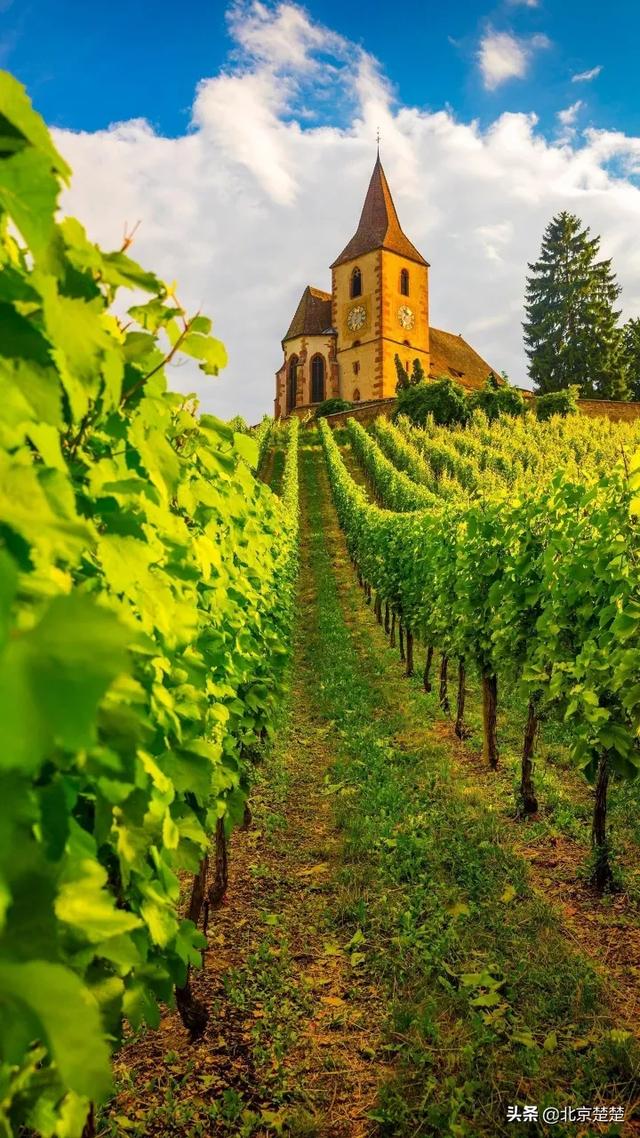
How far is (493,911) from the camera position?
4.73 meters

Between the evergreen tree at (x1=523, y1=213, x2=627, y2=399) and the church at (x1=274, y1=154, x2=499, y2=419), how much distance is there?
813 cm

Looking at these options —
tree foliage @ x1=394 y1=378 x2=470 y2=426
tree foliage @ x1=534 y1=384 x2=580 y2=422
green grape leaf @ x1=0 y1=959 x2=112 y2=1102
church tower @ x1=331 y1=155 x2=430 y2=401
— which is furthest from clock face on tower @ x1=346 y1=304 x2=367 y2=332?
green grape leaf @ x1=0 y1=959 x2=112 y2=1102

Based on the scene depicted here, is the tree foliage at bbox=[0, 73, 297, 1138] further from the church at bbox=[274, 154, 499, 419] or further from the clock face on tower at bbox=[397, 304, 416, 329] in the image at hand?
the clock face on tower at bbox=[397, 304, 416, 329]

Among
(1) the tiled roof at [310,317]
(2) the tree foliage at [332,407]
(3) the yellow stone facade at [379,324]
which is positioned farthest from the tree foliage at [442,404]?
(1) the tiled roof at [310,317]

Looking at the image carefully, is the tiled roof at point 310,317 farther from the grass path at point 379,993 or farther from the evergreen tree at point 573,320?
the grass path at point 379,993

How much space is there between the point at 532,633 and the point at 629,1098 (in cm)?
372

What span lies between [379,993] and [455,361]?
64887 mm

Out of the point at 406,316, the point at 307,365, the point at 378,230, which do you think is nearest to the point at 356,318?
the point at 406,316

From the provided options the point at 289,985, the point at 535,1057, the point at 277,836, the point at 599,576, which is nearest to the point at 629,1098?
the point at 535,1057

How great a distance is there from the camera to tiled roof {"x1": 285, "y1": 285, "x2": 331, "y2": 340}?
6022 cm

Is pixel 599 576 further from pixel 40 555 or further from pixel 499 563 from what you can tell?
pixel 40 555

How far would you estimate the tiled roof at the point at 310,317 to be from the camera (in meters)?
60.2

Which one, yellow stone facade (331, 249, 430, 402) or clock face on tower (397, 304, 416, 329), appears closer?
yellow stone facade (331, 249, 430, 402)

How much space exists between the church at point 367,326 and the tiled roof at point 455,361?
18 cm
